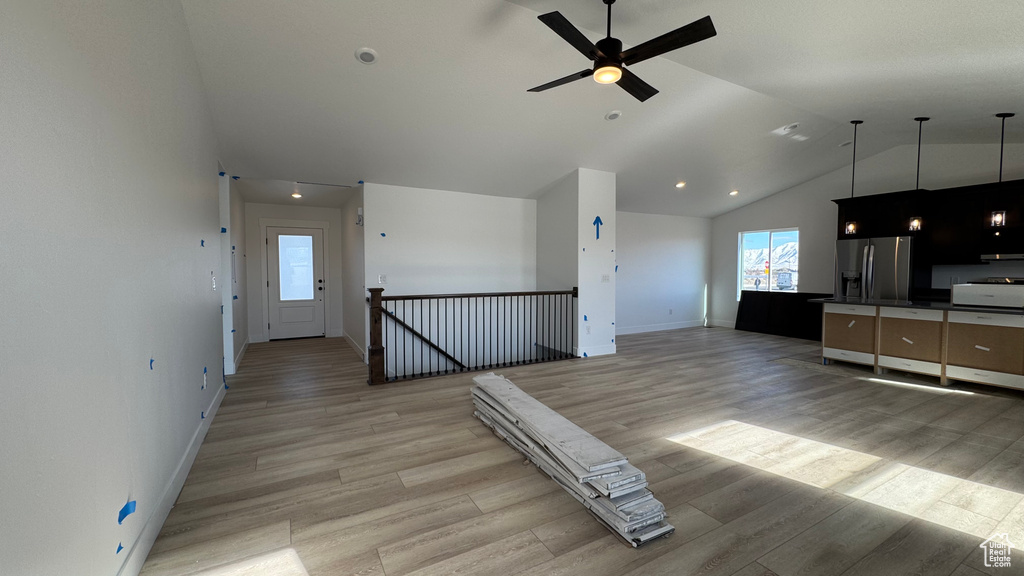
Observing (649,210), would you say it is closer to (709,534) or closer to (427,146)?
(427,146)

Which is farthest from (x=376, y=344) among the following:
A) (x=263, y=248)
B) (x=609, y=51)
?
(x=263, y=248)

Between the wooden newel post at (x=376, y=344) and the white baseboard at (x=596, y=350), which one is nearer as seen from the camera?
the wooden newel post at (x=376, y=344)

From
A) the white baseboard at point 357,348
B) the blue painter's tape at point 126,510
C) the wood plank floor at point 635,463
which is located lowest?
the wood plank floor at point 635,463

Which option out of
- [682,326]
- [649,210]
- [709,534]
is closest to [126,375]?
[709,534]

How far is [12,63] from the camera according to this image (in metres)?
1.10

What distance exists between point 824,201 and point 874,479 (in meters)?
7.21

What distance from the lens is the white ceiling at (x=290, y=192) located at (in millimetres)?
5949

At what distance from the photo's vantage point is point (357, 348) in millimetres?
6656

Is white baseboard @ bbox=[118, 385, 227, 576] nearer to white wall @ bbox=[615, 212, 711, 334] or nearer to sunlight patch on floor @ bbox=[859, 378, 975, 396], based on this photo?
sunlight patch on floor @ bbox=[859, 378, 975, 396]

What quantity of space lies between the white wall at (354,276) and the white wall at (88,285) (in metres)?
3.40

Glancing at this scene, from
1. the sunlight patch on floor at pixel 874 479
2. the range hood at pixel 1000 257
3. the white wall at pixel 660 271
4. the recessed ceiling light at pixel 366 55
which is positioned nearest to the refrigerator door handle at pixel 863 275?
the range hood at pixel 1000 257

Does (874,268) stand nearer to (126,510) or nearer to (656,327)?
(656,327)

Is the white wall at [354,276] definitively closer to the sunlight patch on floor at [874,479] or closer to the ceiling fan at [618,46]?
the ceiling fan at [618,46]

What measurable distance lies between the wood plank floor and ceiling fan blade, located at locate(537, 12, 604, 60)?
287cm
